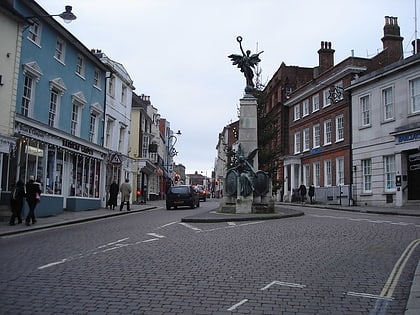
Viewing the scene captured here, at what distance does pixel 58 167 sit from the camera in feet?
69.9

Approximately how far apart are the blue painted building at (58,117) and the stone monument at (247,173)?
26.3 feet

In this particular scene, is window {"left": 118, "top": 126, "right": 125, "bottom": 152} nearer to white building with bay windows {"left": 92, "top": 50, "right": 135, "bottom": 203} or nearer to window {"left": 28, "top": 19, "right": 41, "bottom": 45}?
white building with bay windows {"left": 92, "top": 50, "right": 135, "bottom": 203}

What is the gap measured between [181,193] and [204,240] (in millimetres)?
16723

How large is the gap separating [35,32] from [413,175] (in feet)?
70.7

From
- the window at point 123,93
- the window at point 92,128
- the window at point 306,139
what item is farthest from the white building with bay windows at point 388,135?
the window at point 92,128

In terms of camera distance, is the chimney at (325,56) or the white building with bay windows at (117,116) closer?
the white building with bay windows at (117,116)

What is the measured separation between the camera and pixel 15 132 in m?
17.1

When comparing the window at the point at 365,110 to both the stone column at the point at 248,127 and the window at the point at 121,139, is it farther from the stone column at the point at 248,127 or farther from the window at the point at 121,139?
the window at the point at 121,139

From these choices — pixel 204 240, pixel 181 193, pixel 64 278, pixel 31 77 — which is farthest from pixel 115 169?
pixel 64 278

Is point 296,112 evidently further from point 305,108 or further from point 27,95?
point 27,95

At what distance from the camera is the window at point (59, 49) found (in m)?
21.5

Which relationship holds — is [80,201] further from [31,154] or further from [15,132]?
[15,132]

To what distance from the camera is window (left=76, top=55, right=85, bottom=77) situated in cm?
2420

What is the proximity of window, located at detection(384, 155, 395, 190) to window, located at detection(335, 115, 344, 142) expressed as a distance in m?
5.70
